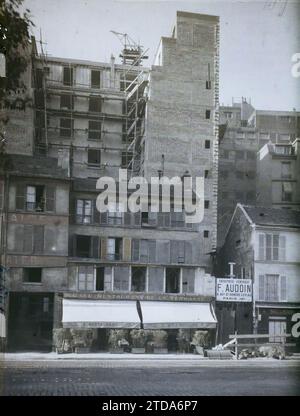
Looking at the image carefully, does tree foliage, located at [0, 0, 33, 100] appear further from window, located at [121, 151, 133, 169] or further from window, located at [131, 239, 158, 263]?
window, located at [131, 239, 158, 263]

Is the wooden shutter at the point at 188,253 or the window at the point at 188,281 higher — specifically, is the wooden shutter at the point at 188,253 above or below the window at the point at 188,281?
above

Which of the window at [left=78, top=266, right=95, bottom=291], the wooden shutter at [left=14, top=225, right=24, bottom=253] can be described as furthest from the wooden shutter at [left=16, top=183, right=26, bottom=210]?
the window at [left=78, top=266, right=95, bottom=291]

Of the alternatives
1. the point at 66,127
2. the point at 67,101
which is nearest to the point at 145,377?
the point at 66,127

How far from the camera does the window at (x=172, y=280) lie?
2377cm

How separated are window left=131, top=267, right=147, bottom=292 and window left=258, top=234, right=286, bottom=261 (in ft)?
14.9

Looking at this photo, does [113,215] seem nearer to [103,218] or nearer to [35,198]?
[103,218]

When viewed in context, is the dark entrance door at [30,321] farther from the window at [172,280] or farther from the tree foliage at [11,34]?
the tree foliage at [11,34]

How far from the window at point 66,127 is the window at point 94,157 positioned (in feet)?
5.17

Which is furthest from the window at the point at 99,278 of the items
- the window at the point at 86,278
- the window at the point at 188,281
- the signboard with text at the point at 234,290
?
the signboard with text at the point at 234,290

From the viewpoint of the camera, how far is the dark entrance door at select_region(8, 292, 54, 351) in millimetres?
21031

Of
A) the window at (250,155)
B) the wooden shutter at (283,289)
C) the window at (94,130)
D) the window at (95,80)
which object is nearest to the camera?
the wooden shutter at (283,289)

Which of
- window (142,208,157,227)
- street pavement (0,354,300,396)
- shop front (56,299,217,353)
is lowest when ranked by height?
street pavement (0,354,300,396)

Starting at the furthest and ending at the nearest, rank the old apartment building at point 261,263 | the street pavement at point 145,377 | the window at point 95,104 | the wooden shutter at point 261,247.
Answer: the window at point 95,104, the wooden shutter at point 261,247, the old apartment building at point 261,263, the street pavement at point 145,377
